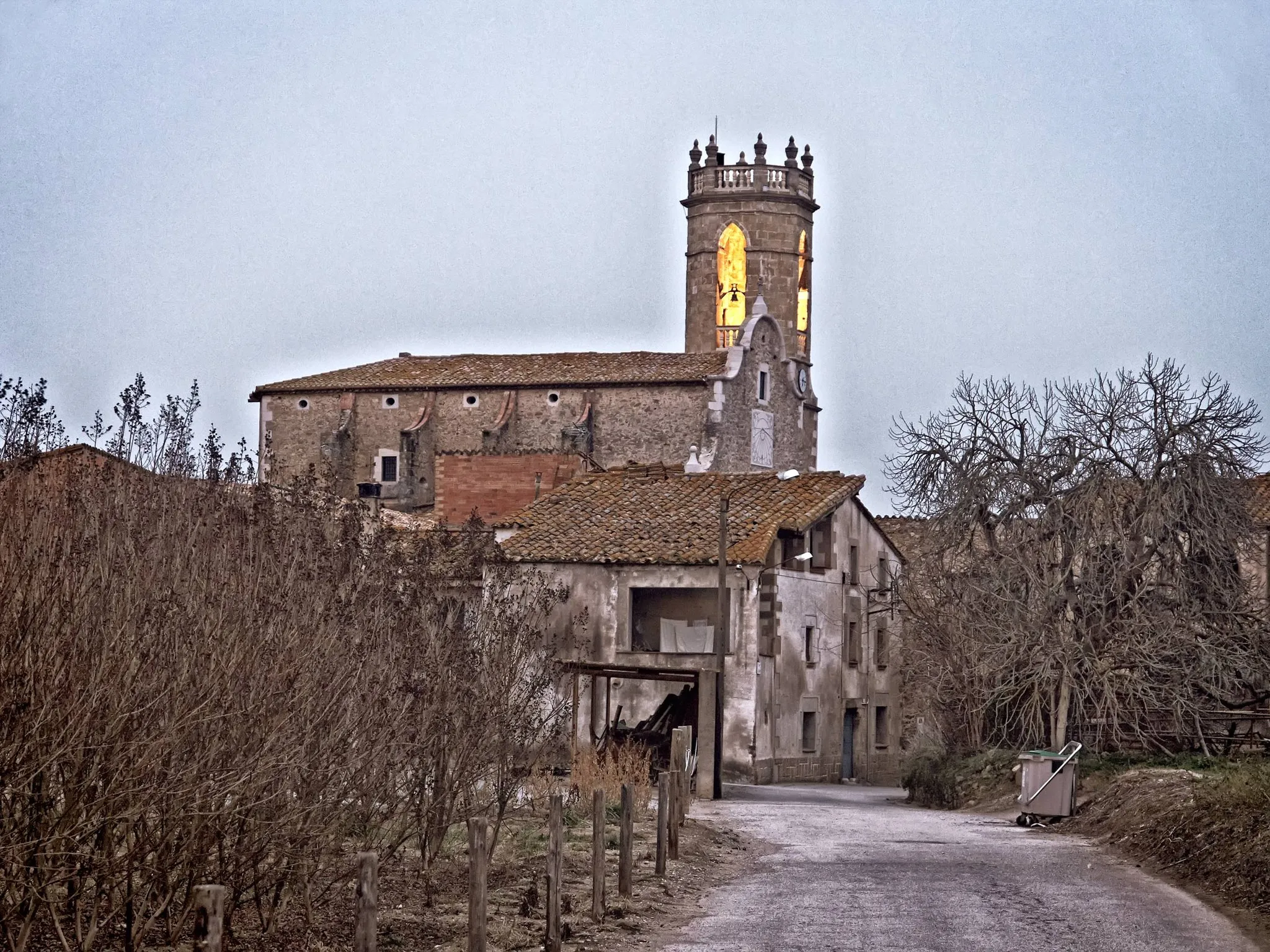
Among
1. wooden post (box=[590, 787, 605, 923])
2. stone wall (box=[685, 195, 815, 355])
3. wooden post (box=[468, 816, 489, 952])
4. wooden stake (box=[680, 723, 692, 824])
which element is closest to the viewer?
wooden post (box=[468, 816, 489, 952])

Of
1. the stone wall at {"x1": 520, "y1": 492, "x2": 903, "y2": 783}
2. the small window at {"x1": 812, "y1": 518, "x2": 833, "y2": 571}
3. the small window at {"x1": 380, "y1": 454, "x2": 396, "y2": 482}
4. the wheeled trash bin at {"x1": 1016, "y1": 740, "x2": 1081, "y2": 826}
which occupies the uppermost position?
the small window at {"x1": 380, "y1": 454, "x2": 396, "y2": 482}

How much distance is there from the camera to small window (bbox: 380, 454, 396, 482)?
6156cm

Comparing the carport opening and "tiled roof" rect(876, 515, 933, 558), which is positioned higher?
"tiled roof" rect(876, 515, 933, 558)

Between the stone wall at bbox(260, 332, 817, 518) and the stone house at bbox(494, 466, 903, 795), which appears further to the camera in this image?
the stone wall at bbox(260, 332, 817, 518)

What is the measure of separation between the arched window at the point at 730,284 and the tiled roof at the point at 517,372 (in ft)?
46.6

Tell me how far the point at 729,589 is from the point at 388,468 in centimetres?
2490

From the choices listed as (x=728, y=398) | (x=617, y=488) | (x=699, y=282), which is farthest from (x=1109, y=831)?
(x=699, y=282)

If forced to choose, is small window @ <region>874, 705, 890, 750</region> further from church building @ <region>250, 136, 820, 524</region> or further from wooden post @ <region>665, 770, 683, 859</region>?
wooden post @ <region>665, 770, 683, 859</region>

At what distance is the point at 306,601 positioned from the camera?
13.0 meters

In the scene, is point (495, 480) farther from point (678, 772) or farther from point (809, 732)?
point (678, 772)

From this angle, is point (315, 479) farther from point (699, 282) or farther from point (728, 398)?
point (699, 282)

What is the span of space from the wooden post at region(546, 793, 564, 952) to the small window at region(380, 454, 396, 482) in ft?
160

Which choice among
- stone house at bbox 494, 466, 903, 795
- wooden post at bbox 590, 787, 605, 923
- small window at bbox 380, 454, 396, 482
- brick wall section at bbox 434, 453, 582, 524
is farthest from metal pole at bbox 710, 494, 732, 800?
small window at bbox 380, 454, 396, 482

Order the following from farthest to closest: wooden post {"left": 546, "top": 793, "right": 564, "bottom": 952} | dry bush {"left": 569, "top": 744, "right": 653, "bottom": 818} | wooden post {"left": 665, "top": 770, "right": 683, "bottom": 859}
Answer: dry bush {"left": 569, "top": 744, "right": 653, "bottom": 818} < wooden post {"left": 665, "top": 770, "right": 683, "bottom": 859} < wooden post {"left": 546, "top": 793, "right": 564, "bottom": 952}
